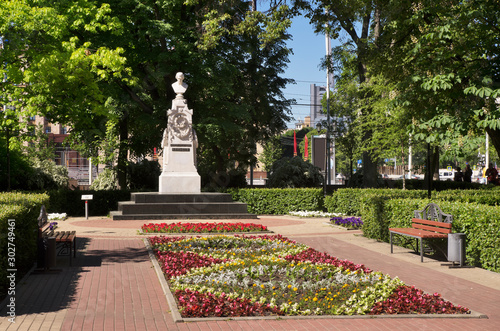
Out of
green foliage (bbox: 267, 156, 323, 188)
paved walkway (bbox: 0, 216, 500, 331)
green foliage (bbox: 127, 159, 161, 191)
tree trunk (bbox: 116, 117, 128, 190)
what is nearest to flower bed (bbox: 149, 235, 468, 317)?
paved walkway (bbox: 0, 216, 500, 331)

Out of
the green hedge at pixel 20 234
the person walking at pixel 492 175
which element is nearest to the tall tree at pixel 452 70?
the green hedge at pixel 20 234

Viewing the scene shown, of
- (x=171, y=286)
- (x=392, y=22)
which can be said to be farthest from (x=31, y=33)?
(x=171, y=286)

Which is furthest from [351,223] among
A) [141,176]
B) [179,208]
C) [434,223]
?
[141,176]

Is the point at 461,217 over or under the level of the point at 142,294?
over

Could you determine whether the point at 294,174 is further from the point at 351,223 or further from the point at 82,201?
the point at 351,223

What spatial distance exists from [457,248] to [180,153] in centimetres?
1617

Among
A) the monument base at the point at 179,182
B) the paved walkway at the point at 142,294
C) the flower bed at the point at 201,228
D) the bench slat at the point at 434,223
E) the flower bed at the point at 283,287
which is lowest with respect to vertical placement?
the paved walkway at the point at 142,294

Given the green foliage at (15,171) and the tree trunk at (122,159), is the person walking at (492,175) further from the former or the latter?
the green foliage at (15,171)

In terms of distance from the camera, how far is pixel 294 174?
35.4 m

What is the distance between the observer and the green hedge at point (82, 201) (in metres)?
25.3

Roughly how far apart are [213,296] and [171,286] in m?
1.30

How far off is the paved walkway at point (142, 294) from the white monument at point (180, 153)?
1023 cm

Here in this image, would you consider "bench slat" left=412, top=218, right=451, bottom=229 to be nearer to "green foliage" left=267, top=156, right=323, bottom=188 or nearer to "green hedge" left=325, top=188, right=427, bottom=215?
"green hedge" left=325, top=188, right=427, bottom=215

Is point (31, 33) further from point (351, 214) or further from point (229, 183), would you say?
point (229, 183)
